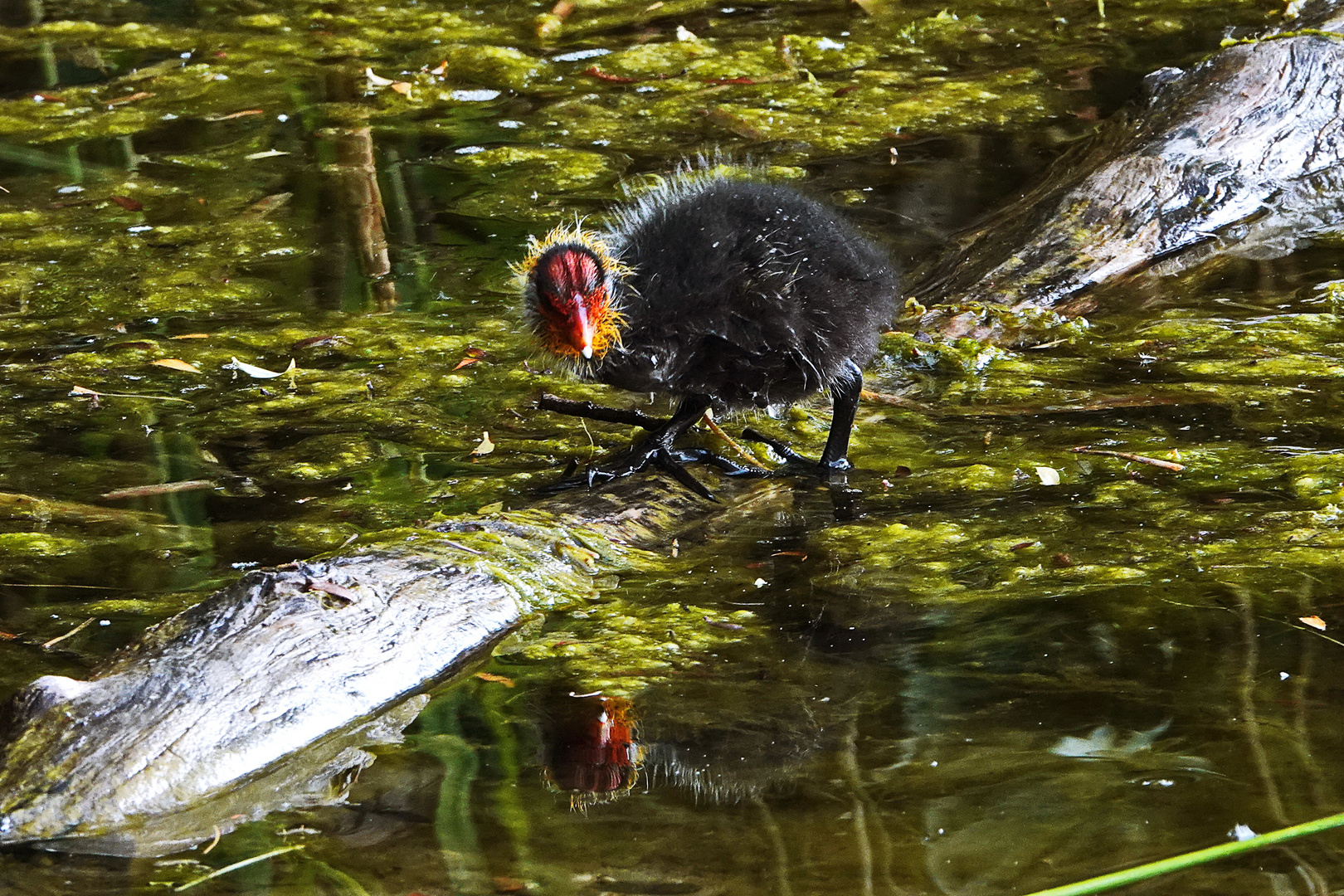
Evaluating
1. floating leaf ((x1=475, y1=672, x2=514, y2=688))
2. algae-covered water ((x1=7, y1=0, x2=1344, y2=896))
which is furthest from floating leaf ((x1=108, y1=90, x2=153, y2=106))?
floating leaf ((x1=475, y1=672, x2=514, y2=688))

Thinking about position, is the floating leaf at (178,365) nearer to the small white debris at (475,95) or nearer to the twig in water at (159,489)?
the twig in water at (159,489)

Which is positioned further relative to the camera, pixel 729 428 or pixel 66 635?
pixel 729 428

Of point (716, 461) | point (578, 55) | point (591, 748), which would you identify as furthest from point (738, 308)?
point (578, 55)

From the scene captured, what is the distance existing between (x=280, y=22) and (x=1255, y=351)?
5811 millimetres

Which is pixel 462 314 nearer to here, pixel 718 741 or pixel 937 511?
pixel 937 511

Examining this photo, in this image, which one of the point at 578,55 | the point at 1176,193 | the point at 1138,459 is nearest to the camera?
the point at 1138,459

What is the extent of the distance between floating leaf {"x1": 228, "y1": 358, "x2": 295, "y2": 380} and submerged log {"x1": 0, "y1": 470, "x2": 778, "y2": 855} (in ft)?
5.55

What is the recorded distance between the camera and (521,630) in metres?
2.78

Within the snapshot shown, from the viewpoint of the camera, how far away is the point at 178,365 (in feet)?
14.2

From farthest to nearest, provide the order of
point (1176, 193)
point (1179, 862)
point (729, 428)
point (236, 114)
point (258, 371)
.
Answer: point (236, 114), point (1176, 193), point (258, 371), point (729, 428), point (1179, 862)

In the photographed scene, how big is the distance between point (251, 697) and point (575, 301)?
1.26 metres

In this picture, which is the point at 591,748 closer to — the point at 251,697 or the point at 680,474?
the point at 251,697

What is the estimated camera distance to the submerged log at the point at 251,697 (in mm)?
2023

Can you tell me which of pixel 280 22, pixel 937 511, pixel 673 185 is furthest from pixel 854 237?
pixel 280 22
